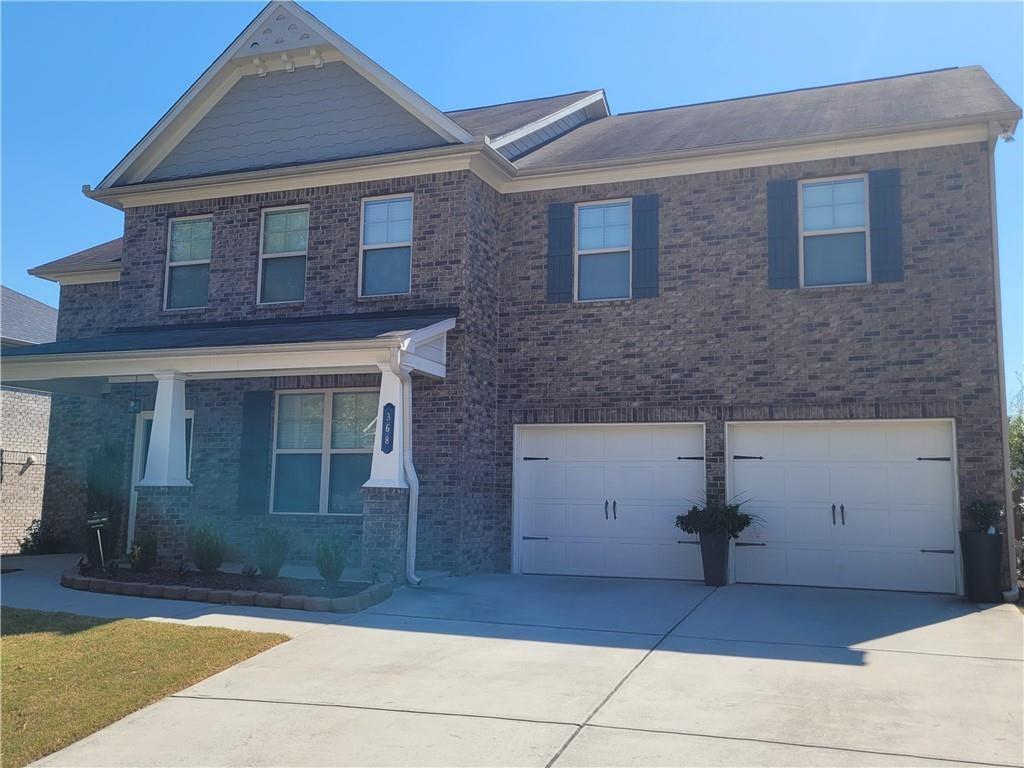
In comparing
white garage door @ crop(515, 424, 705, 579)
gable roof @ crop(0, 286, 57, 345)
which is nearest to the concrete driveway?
white garage door @ crop(515, 424, 705, 579)

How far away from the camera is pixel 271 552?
11188 mm

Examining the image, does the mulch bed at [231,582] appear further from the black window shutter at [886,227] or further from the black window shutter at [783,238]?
the black window shutter at [886,227]

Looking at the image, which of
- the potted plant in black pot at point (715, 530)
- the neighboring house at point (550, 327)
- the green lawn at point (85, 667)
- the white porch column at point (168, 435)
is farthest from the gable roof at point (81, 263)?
the potted plant in black pot at point (715, 530)

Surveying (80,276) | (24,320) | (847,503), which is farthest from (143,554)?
(24,320)

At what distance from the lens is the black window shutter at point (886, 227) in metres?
12.2

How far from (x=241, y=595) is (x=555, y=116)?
1032 centimetres

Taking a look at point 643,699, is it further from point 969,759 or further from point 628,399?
point 628,399

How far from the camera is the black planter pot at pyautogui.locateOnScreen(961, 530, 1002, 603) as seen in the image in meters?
10.9

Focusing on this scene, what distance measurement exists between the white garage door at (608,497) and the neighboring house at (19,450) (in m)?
10.9

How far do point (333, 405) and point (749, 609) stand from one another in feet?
22.6

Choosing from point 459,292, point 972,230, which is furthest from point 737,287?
point 459,292

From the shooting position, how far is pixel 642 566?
1313 cm

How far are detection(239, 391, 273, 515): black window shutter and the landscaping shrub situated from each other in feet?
16.8

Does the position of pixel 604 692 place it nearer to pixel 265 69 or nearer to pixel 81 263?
pixel 265 69
